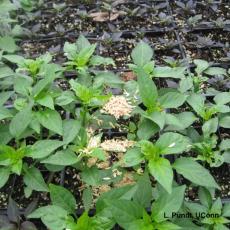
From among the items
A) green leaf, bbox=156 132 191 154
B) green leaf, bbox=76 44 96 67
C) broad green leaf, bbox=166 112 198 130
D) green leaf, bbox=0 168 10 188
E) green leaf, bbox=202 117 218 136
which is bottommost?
green leaf, bbox=202 117 218 136

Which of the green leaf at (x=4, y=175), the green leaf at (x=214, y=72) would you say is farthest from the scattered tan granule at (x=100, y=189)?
the green leaf at (x=214, y=72)

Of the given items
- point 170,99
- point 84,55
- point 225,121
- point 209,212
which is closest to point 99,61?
point 84,55

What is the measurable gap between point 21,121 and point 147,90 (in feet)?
1.61

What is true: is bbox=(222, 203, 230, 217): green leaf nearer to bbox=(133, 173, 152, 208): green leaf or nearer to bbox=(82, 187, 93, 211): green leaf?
bbox=(133, 173, 152, 208): green leaf

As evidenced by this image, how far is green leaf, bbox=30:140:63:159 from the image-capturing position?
1.40 meters

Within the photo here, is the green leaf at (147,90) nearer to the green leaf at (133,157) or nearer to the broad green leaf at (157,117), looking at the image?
the broad green leaf at (157,117)

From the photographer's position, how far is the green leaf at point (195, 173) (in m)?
1.32

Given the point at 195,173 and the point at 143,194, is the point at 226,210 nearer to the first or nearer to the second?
the point at 195,173

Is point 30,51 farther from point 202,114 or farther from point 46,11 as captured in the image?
point 202,114

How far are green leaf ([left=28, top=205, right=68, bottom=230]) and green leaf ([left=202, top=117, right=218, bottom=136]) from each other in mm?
692

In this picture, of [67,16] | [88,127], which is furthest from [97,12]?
[88,127]

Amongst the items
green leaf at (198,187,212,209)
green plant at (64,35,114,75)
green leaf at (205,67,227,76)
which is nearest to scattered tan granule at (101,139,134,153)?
green leaf at (198,187,212,209)

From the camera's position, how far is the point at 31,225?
55.4 inches

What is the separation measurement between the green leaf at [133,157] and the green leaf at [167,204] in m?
0.14
